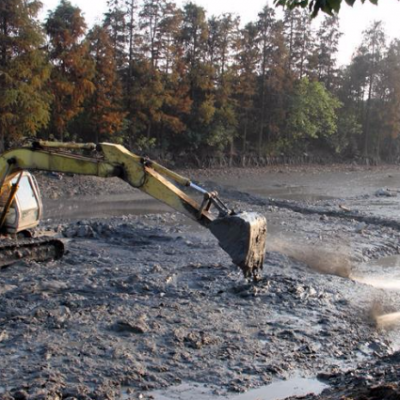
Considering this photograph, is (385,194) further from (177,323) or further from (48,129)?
(177,323)

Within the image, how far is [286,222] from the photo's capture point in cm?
1900

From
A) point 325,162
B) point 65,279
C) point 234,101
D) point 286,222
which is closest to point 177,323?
point 65,279

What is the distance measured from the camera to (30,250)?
12016 millimetres

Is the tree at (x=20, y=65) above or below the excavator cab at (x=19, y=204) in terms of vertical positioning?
above

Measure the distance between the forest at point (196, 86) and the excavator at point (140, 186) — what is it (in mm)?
17567

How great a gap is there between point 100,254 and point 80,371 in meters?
6.61

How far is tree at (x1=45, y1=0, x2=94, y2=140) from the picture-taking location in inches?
1256

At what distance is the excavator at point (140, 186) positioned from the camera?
9.11 metres

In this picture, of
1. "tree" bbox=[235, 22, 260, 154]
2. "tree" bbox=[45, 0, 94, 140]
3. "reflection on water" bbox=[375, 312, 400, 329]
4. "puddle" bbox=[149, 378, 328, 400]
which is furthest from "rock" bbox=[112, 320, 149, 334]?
"tree" bbox=[235, 22, 260, 154]

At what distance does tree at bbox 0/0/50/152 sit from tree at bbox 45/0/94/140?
336 cm

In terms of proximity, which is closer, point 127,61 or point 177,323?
point 177,323

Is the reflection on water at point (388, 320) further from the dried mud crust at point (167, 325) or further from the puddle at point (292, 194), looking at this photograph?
the puddle at point (292, 194)

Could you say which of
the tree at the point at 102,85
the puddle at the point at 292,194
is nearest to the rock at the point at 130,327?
the puddle at the point at 292,194

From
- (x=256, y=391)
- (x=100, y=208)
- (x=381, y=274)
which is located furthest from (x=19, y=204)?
(x=100, y=208)
